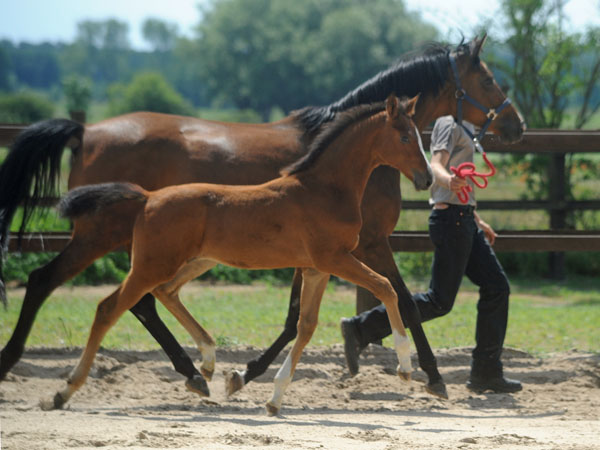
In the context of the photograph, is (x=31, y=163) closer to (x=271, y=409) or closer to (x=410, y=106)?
(x=271, y=409)

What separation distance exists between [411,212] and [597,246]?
481cm

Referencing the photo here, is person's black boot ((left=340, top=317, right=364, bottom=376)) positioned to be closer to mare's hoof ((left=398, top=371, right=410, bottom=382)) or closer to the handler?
the handler

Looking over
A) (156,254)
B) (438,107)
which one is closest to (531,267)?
(438,107)

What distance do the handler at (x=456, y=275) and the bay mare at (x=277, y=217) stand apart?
574 millimetres

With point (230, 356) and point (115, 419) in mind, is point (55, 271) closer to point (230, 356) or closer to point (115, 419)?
point (115, 419)

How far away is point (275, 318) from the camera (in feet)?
25.7

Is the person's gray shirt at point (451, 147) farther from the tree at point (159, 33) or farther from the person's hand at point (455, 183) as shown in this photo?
the tree at point (159, 33)

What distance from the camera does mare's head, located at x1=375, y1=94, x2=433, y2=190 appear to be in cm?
454

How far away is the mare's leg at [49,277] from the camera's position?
4.74 meters

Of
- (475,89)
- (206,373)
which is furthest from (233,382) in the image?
(475,89)

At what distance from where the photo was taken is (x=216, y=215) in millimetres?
4457

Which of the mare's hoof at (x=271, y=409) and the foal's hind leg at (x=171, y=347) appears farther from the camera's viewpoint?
the foal's hind leg at (x=171, y=347)

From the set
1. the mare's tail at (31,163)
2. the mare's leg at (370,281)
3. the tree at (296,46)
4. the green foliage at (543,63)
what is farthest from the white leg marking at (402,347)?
the tree at (296,46)

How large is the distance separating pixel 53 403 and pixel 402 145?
7.98 ft
